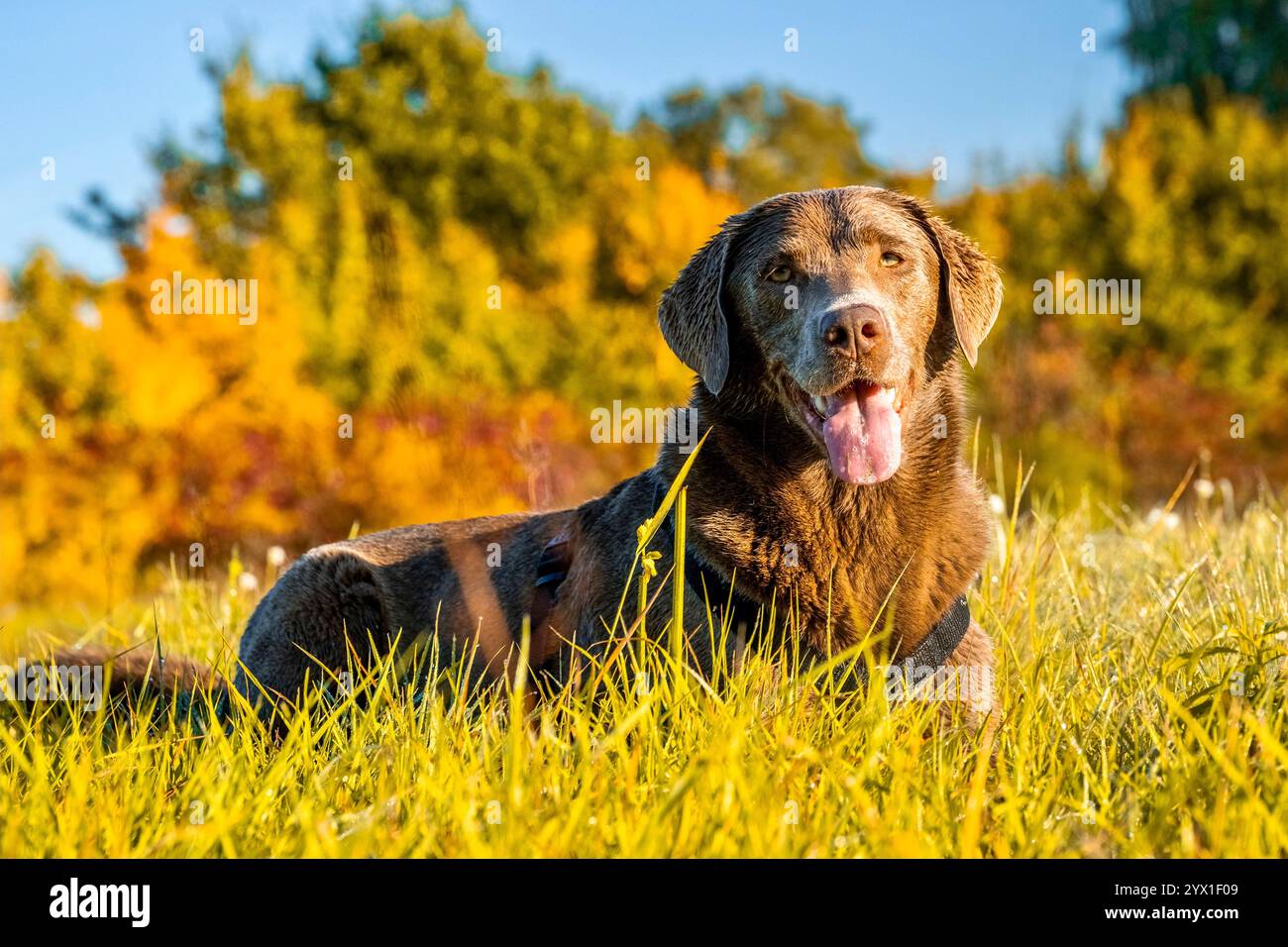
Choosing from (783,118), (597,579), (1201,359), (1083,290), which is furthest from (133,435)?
(783,118)

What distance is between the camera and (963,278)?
146 inches

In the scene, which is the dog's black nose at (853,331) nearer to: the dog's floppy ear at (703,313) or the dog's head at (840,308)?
the dog's head at (840,308)

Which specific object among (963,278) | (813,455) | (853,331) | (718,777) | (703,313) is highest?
(963,278)

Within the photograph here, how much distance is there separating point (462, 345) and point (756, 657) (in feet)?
55.5

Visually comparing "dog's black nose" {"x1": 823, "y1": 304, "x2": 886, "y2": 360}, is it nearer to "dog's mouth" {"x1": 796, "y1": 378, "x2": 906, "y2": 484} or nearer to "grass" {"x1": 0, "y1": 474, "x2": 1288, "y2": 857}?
"dog's mouth" {"x1": 796, "y1": 378, "x2": 906, "y2": 484}

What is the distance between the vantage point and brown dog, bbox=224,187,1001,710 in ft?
10.6

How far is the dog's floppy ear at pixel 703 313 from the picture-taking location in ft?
Answer: 11.5

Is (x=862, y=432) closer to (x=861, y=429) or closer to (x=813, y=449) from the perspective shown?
(x=861, y=429)

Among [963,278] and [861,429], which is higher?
[963,278]

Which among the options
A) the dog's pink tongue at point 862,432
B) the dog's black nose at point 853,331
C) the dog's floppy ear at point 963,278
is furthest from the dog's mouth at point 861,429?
the dog's floppy ear at point 963,278

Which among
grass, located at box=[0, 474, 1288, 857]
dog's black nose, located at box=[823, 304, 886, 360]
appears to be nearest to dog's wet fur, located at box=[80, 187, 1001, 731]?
dog's black nose, located at box=[823, 304, 886, 360]

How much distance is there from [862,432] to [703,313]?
717mm

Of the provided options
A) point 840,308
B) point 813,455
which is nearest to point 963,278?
point 840,308

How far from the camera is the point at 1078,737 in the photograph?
2.72m
